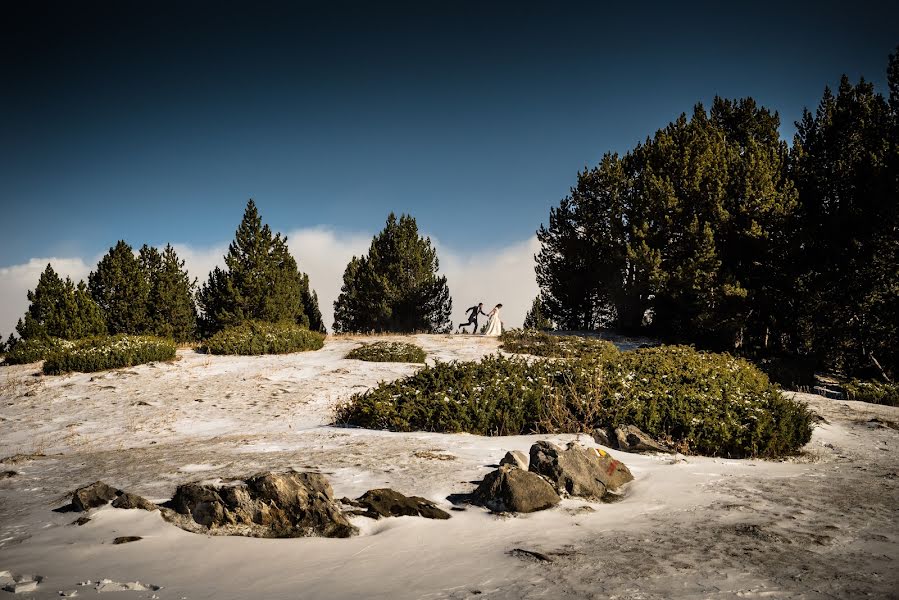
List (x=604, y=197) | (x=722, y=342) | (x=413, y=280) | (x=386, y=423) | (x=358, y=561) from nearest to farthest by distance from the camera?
(x=358, y=561) < (x=386, y=423) < (x=722, y=342) < (x=604, y=197) < (x=413, y=280)

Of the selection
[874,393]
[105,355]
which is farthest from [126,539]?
[874,393]

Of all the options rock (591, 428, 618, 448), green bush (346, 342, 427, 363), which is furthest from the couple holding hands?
rock (591, 428, 618, 448)

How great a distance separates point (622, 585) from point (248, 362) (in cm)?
1384

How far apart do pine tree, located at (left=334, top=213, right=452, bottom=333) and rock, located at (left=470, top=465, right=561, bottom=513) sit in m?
28.8

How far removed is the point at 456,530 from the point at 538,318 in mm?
29164

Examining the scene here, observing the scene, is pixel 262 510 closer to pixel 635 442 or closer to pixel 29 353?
pixel 635 442

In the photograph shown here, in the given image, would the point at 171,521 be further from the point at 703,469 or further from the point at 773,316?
the point at 773,316

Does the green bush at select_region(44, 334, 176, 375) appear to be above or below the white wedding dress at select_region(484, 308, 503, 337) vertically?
below

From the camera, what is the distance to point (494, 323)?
23.3 m

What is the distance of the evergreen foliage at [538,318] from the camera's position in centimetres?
3009

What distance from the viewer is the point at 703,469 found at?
5.11m

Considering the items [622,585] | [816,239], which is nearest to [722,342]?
[816,239]

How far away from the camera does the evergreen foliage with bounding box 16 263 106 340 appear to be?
19609 millimetres

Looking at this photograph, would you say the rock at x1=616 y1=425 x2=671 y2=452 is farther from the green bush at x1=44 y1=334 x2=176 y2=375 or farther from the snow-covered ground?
the green bush at x1=44 y1=334 x2=176 y2=375
